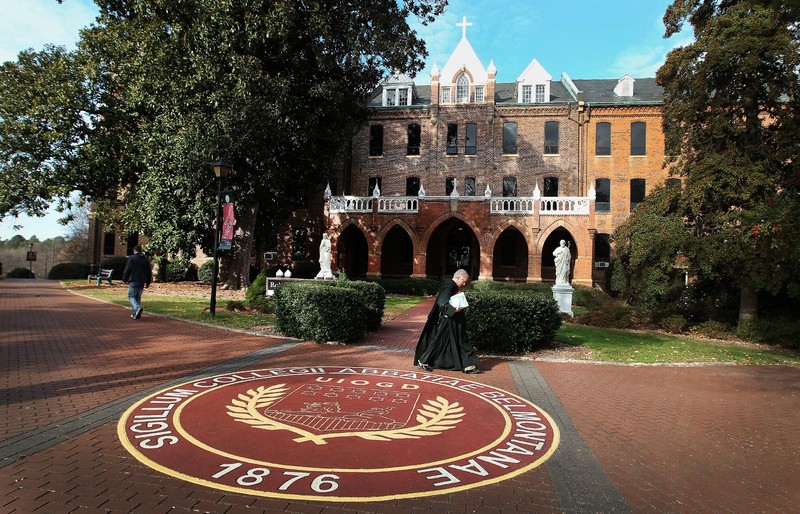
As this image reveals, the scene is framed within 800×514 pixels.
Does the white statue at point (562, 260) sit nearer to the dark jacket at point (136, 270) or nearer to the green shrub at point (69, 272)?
the dark jacket at point (136, 270)

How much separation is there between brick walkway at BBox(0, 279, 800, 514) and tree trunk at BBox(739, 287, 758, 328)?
5902 millimetres

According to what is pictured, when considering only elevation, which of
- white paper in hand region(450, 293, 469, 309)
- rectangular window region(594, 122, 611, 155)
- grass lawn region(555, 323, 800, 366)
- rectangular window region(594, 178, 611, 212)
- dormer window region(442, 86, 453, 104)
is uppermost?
dormer window region(442, 86, 453, 104)

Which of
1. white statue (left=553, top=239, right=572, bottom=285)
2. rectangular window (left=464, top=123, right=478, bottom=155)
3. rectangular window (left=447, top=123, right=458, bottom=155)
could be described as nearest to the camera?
white statue (left=553, top=239, right=572, bottom=285)

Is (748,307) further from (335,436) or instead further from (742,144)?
(335,436)

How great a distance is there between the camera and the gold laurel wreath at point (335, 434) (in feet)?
15.5

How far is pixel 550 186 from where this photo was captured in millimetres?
30094

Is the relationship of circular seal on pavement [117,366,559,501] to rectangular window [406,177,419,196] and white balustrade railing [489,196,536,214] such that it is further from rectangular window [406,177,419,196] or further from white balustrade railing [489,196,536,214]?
rectangular window [406,177,419,196]

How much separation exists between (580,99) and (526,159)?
5.02 meters

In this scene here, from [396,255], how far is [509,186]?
29.4ft

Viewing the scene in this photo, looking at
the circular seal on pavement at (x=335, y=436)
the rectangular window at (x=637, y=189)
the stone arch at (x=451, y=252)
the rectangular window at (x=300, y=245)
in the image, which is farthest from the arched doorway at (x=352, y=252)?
the circular seal on pavement at (x=335, y=436)

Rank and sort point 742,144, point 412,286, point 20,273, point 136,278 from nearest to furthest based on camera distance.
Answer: point 136,278 < point 742,144 < point 412,286 < point 20,273

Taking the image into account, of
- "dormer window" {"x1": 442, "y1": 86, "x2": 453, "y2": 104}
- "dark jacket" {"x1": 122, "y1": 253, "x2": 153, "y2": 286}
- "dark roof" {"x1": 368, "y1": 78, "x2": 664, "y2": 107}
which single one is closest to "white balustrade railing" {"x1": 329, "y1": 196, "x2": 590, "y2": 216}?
"dark roof" {"x1": 368, "y1": 78, "x2": 664, "y2": 107}

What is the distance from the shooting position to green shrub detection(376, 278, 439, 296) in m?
25.0

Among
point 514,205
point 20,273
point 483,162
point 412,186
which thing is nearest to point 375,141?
point 412,186
